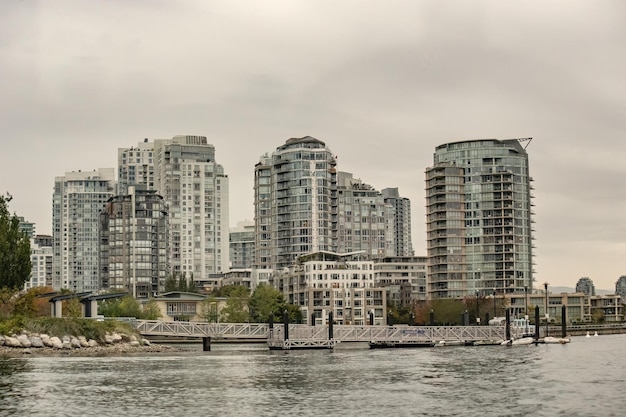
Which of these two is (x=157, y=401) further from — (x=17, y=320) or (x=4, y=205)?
(x=4, y=205)

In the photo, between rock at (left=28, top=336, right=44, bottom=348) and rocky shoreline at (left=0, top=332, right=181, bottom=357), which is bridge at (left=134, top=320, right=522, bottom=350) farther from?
rock at (left=28, top=336, right=44, bottom=348)

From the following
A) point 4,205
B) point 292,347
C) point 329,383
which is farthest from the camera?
point 292,347

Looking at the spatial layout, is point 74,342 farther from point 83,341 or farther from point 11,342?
point 11,342

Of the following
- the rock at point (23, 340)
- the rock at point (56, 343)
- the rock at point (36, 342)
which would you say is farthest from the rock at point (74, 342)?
the rock at point (23, 340)

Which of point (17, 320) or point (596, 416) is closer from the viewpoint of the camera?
point (596, 416)

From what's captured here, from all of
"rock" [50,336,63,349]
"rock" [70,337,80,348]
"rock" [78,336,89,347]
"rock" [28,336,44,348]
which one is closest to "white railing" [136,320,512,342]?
"rock" [78,336,89,347]

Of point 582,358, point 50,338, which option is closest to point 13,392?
point 50,338

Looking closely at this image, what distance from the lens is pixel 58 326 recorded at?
429 feet

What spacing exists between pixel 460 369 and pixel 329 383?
19.8 m

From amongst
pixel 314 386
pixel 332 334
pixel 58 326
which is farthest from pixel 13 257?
pixel 314 386

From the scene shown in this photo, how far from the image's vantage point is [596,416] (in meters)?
59.3

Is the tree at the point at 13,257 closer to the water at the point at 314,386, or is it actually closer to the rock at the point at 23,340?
the rock at the point at 23,340

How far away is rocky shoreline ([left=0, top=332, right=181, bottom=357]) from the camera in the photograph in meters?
123

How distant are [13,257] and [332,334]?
44.3 metres
